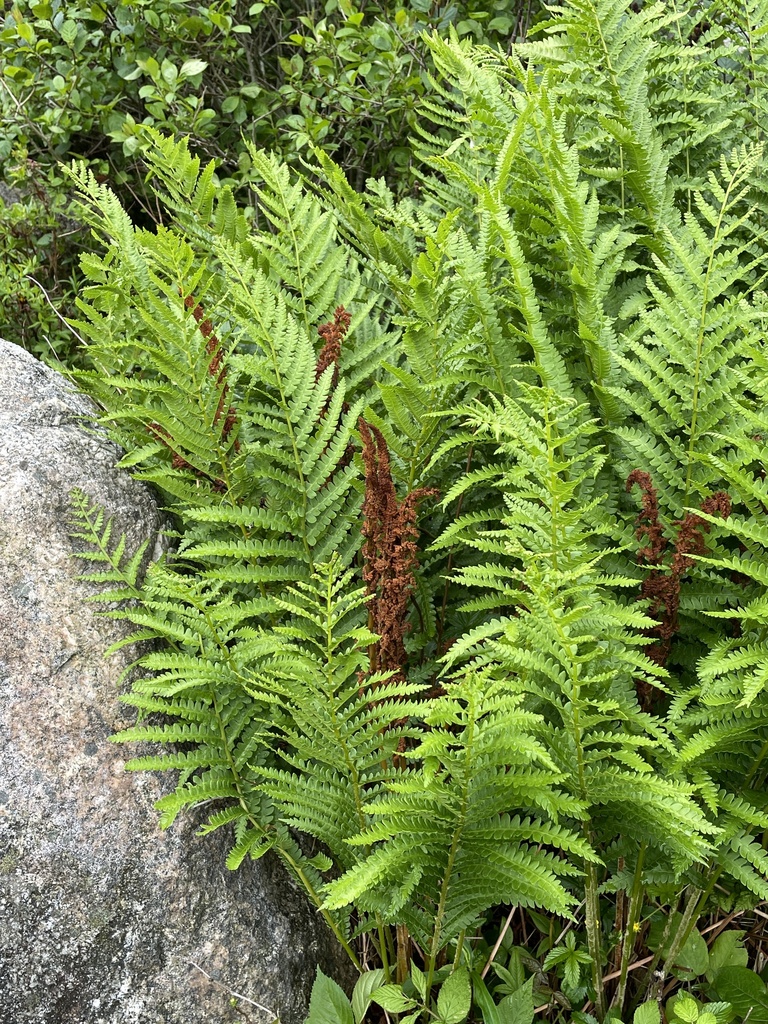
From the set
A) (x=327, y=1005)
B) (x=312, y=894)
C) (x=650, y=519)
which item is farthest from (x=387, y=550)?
(x=327, y=1005)

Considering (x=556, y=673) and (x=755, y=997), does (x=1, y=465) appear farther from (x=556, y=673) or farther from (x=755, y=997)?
(x=755, y=997)

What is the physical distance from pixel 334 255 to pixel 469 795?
4.21ft

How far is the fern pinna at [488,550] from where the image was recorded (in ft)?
4.81

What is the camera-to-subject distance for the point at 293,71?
11.7ft

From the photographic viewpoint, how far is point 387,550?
1634 millimetres

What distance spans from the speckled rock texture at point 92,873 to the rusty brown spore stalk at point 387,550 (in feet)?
1.80

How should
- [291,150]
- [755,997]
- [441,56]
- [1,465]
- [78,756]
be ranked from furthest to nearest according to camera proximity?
[291,150]
[441,56]
[1,465]
[78,756]
[755,997]

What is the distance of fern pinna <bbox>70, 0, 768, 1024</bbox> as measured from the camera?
146cm

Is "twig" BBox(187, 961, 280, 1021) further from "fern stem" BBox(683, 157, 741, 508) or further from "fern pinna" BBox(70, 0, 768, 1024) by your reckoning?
"fern stem" BBox(683, 157, 741, 508)

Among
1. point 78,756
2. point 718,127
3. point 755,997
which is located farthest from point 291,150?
point 755,997

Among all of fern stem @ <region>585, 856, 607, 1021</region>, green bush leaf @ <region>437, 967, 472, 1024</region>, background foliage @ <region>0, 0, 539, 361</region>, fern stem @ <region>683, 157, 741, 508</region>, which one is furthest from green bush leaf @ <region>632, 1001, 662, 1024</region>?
background foliage @ <region>0, 0, 539, 361</region>

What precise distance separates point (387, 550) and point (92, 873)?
80cm

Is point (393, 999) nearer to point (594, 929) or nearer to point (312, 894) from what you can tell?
point (312, 894)

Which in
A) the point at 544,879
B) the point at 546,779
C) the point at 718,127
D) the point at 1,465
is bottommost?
the point at 1,465
